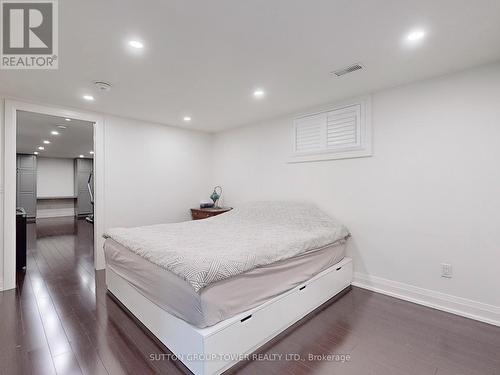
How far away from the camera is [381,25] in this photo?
1713mm

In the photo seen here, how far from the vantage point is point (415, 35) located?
183 centimetres

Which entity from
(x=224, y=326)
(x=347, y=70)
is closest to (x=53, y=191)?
(x=224, y=326)

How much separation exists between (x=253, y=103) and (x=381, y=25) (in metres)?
1.84

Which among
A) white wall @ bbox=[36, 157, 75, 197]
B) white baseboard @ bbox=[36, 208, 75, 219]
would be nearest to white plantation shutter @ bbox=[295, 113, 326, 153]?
white wall @ bbox=[36, 157, 75, 197]

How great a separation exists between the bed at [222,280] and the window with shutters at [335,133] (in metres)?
0.94

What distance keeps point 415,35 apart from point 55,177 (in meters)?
11.3

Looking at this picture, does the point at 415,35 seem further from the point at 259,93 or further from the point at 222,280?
the point at 222,280

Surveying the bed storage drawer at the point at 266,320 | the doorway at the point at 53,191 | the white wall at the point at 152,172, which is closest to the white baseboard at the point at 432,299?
the bed storage drawer at the point at 266,320

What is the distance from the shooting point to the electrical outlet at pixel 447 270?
8.02 ft

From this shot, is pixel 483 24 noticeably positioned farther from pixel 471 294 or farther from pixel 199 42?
pixel 471 294

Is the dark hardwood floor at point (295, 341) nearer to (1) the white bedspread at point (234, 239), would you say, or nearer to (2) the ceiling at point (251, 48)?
(1) the white bedspread at point (234, 239)

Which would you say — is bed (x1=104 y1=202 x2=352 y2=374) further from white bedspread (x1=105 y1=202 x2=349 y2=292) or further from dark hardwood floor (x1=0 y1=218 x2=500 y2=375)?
dark hardwood floor (x1=0 y1=218 x2=500 y2=375)

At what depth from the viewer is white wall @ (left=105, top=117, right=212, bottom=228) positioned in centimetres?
380

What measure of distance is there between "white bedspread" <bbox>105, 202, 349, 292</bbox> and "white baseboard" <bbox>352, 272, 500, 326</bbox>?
0.63m
